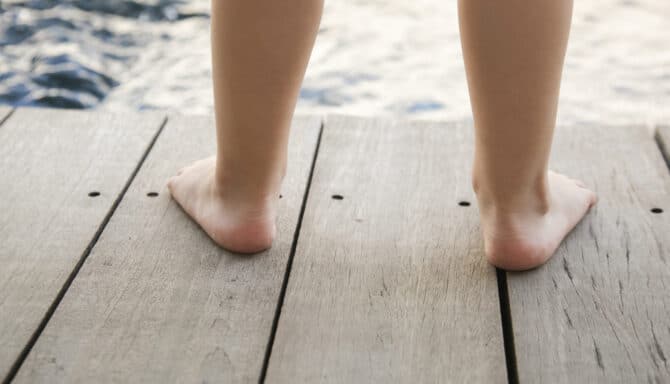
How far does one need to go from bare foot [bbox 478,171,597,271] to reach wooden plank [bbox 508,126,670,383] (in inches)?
0.7

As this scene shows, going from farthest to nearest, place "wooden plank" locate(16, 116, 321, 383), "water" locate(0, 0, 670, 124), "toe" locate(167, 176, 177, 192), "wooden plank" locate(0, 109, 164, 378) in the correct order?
1. "water" locate(0, 0, 670, 124)
2. "toe" locate(167, 176, 177, 192)
3. "wooden plank" locate(0, 109, 164, 378)
4. "wooden plank" locate(16, 116, 321, 383)

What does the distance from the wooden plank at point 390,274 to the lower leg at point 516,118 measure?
0.21 feet

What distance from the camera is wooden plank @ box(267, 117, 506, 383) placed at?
95cm

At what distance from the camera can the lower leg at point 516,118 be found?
0.99 meters

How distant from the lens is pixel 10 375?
935 millimetres

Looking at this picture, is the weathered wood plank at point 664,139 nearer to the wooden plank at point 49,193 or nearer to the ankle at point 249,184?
the ankle at point 249,184

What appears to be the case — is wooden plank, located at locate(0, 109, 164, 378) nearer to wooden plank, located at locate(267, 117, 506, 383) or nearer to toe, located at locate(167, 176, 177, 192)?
toe, located at locate(167, 176, 177, 192)

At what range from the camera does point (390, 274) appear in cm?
111

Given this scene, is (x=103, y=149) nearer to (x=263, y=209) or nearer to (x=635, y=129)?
(x=263, y=209)

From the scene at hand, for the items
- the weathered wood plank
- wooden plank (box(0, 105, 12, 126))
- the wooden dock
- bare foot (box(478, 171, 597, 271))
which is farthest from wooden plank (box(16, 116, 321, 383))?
the weathered wood plank

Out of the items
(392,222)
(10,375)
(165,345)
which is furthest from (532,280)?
(10,375)

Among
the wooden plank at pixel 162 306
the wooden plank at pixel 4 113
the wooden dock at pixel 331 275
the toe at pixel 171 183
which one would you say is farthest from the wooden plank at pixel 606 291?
the wooden plank at pixel 4 113

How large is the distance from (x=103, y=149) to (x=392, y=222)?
506 millimetres

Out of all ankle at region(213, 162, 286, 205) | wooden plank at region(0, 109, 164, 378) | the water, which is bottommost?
the water
